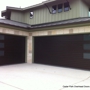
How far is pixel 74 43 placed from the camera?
6.67m

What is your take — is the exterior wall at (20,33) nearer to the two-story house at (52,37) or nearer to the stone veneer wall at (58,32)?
the two-story house at (52,37)

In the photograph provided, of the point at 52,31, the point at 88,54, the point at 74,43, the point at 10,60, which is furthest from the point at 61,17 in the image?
the point at 10,60

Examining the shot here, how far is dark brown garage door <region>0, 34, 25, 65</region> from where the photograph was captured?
7.33m

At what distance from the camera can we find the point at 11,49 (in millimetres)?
7871

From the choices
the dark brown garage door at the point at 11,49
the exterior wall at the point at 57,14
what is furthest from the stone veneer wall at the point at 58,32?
the exterior wall at the point at 57,14

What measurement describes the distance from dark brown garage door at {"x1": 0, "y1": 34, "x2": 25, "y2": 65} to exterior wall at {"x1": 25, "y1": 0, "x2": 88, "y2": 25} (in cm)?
251

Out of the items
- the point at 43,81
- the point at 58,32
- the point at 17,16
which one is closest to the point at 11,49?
the point at 58,32

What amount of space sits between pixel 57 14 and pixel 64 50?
11.2ft

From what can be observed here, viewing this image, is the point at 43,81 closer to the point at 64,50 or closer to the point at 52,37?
the point at 64,50

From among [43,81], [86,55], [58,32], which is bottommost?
[43,81]

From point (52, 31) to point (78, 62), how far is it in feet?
8.93

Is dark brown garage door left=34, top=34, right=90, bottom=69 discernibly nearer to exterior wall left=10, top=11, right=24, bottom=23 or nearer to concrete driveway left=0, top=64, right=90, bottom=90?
concrete driveway left=0, top=64, right=90, bottom=90

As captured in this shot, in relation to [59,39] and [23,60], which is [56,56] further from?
[23,60]

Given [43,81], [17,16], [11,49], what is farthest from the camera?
[17,16]
